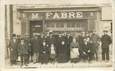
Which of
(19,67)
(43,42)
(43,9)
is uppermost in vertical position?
(43,9)

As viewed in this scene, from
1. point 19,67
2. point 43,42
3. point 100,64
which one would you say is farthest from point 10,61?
point 100,64

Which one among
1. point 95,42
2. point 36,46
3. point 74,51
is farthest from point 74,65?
point 36,46

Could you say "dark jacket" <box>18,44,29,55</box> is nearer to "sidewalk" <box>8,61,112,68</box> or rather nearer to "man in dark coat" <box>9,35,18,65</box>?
"man in dark coat" <box>9,35,18,65</box>

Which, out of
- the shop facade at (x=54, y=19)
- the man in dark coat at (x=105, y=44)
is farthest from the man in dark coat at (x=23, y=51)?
the man in dark coat at (x=105, y=44)

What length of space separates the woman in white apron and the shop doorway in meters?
0.95

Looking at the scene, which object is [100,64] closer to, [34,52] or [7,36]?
[34,52]

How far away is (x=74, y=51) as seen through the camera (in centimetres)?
1083

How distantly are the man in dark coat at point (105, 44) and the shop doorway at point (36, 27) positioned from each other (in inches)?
68.0

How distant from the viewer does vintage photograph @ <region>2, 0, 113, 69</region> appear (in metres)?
10.7

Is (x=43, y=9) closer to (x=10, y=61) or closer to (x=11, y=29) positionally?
(x=11, y=29)

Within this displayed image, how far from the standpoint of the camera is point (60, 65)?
35.5ft

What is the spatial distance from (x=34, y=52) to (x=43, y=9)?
1.22 m

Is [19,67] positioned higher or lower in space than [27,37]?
lower

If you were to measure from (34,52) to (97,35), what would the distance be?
5.93 feet
